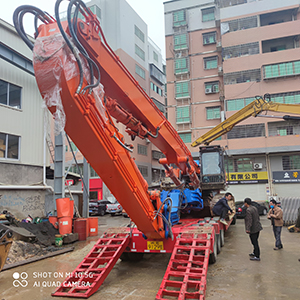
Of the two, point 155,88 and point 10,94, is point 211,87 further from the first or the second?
point 10,94

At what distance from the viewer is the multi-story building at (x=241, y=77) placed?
2853 cm

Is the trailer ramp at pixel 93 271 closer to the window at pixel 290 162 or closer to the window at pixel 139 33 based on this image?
the window at pixel 290 162

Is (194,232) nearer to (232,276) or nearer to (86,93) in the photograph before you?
(232,276)

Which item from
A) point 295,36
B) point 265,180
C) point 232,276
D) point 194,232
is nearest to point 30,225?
point 194,232

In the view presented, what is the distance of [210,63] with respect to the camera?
113ft

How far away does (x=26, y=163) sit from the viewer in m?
16.3

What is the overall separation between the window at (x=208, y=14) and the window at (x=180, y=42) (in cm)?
317

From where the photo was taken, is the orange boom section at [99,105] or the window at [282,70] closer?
the orange boom section at [99,105]

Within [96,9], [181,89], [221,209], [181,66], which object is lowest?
[221,209]

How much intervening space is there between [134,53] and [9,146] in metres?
27.5

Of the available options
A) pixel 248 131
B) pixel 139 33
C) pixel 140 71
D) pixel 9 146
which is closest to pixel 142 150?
pixel 140 71

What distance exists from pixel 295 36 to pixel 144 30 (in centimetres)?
2150

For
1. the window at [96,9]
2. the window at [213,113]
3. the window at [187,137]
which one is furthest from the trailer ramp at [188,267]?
the window at [96,9]

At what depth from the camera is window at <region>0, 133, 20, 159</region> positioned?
15297 mm
